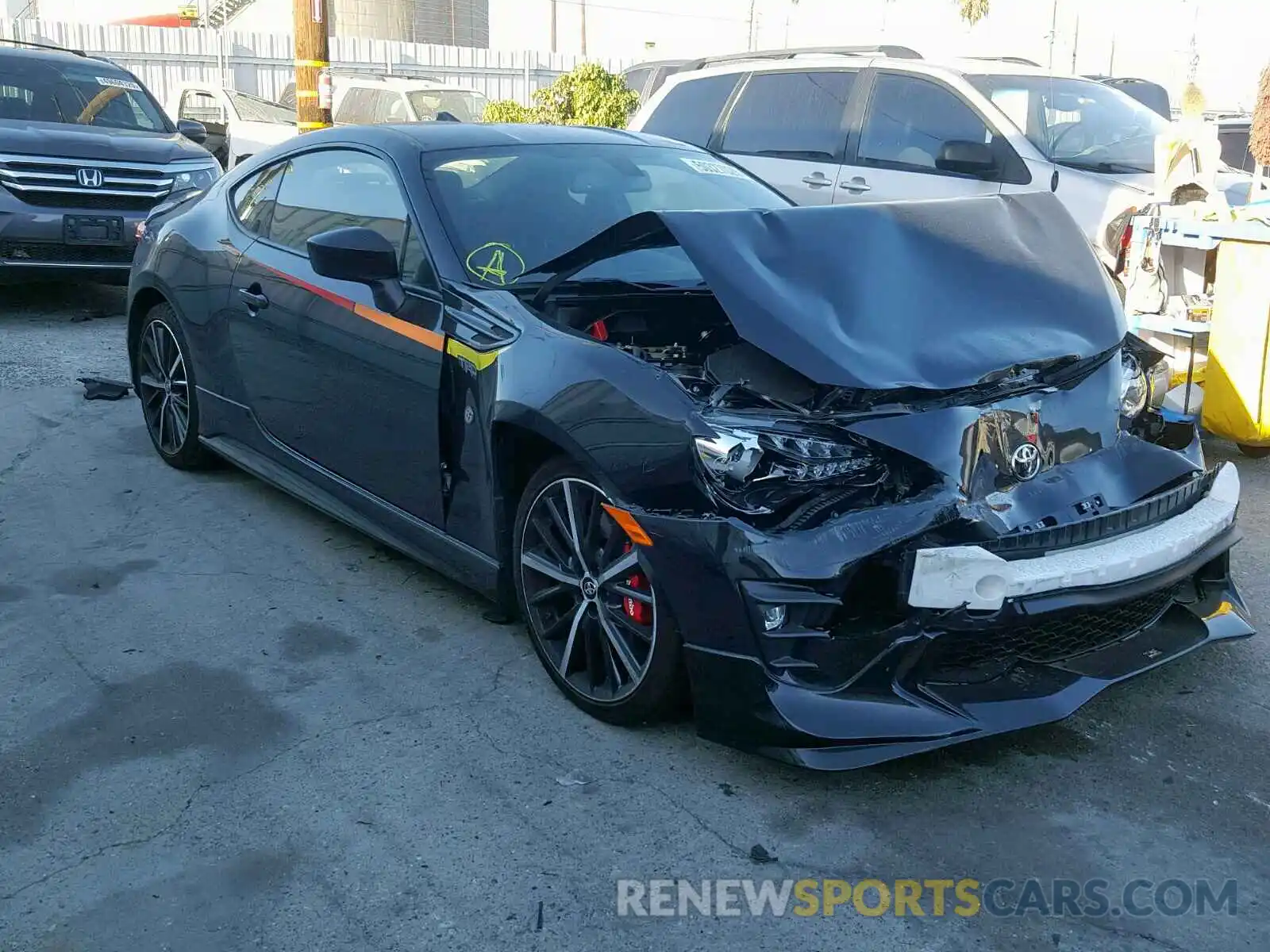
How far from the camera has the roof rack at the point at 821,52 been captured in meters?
9.01

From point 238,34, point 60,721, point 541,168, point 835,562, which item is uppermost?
point 238,34

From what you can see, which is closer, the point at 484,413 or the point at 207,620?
the point at 484,413

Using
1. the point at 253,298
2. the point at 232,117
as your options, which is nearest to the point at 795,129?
the point at 253,298

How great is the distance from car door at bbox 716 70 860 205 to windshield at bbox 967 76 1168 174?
2.94 ft

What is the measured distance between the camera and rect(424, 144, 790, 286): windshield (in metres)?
4.26

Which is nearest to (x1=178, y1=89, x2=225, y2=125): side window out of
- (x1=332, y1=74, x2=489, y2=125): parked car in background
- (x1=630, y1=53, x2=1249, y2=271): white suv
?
(x1=332, y1=74, x2=489, y2=125): parked car in background

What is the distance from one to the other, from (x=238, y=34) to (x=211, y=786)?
95.5 ft

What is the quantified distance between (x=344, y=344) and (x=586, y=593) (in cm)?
145

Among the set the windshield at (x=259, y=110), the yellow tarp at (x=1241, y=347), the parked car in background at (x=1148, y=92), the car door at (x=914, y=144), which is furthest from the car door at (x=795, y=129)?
the windshield at (x=259, y=110)

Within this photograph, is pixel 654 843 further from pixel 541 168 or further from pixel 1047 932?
pixel 541 168

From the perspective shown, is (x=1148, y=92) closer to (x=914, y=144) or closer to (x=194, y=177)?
(x=914, y=144)

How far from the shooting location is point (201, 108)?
18250 millimetres

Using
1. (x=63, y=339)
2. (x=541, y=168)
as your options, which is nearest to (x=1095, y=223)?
(x=541, y=168)

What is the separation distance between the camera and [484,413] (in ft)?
12.6
